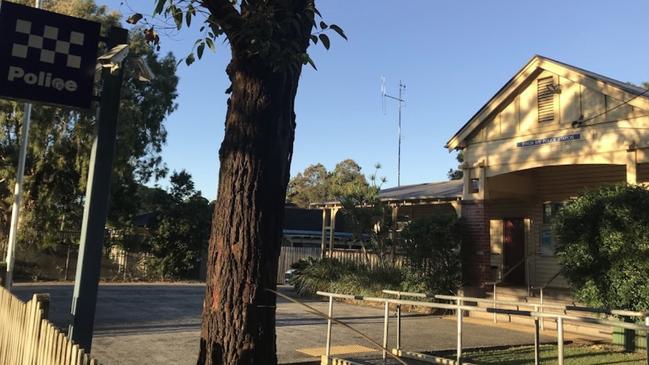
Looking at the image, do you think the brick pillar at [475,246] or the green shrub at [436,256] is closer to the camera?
the brick pillar at [475,246]

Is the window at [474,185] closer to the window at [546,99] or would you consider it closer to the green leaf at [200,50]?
the window at [546,99]

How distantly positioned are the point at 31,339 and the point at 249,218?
2.71 m

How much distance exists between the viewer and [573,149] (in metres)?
14.1

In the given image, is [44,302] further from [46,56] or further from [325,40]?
[325,40]

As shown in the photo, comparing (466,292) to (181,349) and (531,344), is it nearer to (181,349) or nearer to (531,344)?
(531,344)

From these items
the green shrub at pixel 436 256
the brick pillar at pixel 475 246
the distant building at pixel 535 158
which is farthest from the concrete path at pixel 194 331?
the distant building at pixel 535 158

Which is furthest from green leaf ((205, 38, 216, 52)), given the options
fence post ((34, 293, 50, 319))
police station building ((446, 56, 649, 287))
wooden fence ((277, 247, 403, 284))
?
police station building ((446, 56, 649, 287))

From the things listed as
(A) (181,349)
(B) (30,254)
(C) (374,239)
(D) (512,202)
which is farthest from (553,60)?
(B) (30,254)

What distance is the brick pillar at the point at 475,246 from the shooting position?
1582cm

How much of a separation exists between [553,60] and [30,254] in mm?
21168

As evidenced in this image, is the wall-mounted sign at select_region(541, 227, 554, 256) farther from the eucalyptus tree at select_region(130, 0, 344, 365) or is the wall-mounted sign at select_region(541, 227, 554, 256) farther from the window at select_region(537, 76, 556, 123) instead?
the eucalyptus tree at select_region(130, 0, 344, 365)

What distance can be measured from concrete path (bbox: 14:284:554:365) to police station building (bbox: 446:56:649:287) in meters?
3.61

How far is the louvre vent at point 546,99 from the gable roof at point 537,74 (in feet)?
Result: 1.04

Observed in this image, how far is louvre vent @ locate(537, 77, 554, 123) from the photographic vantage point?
1484 centimetres
